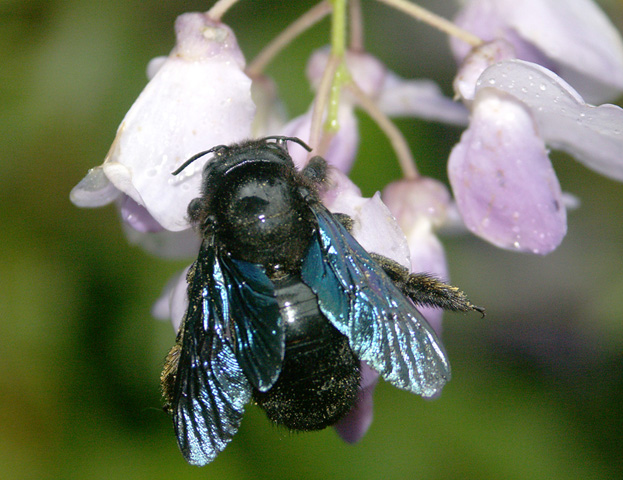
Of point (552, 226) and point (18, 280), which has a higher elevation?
point (552, 226)

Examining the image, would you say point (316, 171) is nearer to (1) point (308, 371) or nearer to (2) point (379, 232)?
(2) point (379, 232)

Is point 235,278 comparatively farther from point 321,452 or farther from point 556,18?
point 321,452

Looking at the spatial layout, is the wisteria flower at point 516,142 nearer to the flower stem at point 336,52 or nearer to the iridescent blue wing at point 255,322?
the flower stem at point 336,52

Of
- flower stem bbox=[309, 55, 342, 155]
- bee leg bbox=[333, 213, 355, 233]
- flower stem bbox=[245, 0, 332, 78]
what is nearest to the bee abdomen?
bee leg bbox=[333, 213, 355, 233]

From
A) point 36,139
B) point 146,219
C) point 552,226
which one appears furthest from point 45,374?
point 552,226

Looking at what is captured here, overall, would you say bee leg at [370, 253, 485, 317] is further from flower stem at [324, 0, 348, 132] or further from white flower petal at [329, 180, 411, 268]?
flower stem at [324, 0, 348, 132]

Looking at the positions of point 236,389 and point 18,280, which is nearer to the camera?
point 236,389
